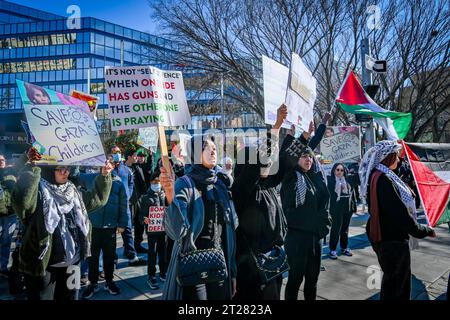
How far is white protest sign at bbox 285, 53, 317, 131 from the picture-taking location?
3.67m

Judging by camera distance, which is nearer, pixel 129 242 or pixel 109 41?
pixel 129 242

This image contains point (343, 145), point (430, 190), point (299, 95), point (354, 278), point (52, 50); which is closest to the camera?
point (299, 95)

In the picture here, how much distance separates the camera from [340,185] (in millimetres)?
6383

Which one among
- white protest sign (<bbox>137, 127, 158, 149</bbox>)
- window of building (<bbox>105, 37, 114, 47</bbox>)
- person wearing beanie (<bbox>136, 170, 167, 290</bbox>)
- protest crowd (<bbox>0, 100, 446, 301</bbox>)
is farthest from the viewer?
window of building (<bbox>105, 37, 114, 47</bbox>)

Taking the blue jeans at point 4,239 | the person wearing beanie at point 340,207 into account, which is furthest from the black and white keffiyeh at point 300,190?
the blue jeans at point 4,239

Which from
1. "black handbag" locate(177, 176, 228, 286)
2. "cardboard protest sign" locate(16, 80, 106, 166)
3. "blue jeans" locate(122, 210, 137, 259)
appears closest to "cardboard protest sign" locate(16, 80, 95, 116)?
"cardboard protest sign" locate(16, 80, 106, 166)

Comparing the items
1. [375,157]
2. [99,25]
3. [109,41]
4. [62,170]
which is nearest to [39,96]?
[62,170]

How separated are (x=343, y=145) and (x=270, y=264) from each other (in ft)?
23.2

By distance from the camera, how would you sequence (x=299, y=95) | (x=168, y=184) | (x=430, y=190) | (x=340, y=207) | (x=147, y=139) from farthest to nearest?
(x=147, y=139)
(x=340, y=207)
(x=430, y=190)
(x=299, y=95)
(x=168, y=184)

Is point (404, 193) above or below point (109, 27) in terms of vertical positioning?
below

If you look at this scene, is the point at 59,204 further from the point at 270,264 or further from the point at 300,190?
the point at 300,190

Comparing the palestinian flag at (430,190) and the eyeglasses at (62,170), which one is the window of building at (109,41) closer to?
the eyeglasses at (62,170)

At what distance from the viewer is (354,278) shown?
4895 mm

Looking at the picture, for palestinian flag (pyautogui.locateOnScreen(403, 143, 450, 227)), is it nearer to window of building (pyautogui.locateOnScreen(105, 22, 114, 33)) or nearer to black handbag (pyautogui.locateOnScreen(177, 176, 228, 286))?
black handbag (pyautogui.locateOnScreen(177, 176, 228, 286))
